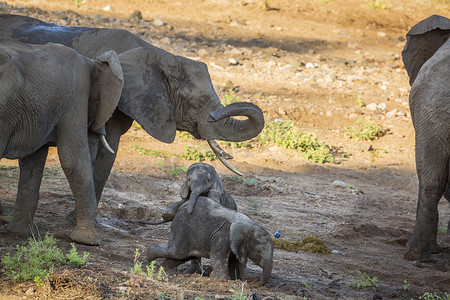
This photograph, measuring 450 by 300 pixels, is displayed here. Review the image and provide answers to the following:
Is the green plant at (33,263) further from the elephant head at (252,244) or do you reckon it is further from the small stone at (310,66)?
the small stone at (310,66)

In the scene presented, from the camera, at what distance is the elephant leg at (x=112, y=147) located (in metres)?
6.75

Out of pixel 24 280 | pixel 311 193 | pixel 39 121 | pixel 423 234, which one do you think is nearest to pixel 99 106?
pixel 39 121

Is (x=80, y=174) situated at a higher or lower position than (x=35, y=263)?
higher

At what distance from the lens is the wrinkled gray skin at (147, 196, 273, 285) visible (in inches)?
201

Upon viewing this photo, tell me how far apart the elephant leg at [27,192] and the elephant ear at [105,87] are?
1.90 feet

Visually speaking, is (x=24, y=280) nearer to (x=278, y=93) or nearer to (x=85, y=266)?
(x=85, y=266)

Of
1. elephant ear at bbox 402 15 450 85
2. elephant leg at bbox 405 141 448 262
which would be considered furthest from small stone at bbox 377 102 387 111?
elephant leg at bbox 405 141 448 262

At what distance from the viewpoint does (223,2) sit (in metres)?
21.3

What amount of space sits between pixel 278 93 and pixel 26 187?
30.5 feet

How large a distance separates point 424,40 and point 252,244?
3.96 meters

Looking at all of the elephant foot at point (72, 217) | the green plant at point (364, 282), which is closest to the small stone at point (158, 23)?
the elephant foot at point (72, 217)

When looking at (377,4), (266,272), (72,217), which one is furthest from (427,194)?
(377,4)

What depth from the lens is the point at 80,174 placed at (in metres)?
5.97

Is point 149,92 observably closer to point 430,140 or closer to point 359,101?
point 430,140
